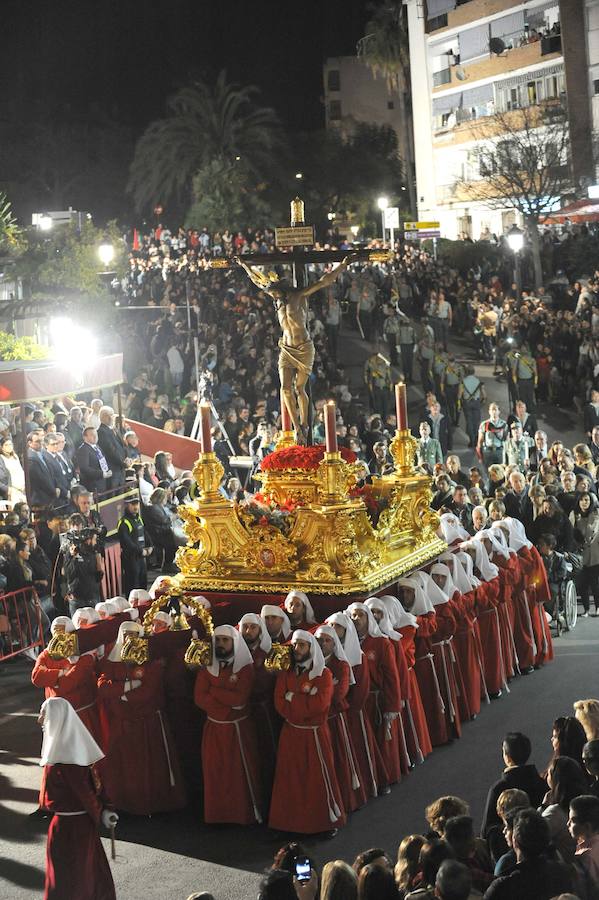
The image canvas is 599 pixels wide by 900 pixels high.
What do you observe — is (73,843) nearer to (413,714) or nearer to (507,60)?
(413,714)

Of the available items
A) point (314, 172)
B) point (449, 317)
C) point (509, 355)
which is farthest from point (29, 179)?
point (509, 355)

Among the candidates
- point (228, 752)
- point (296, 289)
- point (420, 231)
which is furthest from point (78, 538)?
point (420, 231)

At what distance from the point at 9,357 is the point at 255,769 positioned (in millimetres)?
10709

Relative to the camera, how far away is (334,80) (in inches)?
3034

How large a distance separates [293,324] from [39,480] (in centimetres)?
631

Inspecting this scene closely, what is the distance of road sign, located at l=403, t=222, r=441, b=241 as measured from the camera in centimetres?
3062

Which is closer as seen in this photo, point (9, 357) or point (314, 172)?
point (9, 357)

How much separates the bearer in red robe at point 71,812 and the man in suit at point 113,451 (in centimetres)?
1015

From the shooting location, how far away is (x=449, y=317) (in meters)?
27.4

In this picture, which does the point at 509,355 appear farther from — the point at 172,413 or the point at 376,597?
the point at 376,597

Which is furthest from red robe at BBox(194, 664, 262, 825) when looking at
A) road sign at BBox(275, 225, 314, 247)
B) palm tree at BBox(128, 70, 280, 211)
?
palm tree at BBox(128, 70, 280, 211)

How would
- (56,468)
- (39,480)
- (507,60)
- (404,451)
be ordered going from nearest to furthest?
(404,451) → (39,480) → (56,468) → (507,60)

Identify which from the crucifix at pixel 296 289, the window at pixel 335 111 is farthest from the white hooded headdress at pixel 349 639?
the window at pixel 335 111

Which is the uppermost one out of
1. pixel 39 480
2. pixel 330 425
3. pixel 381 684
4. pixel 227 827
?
pixel 330 425
